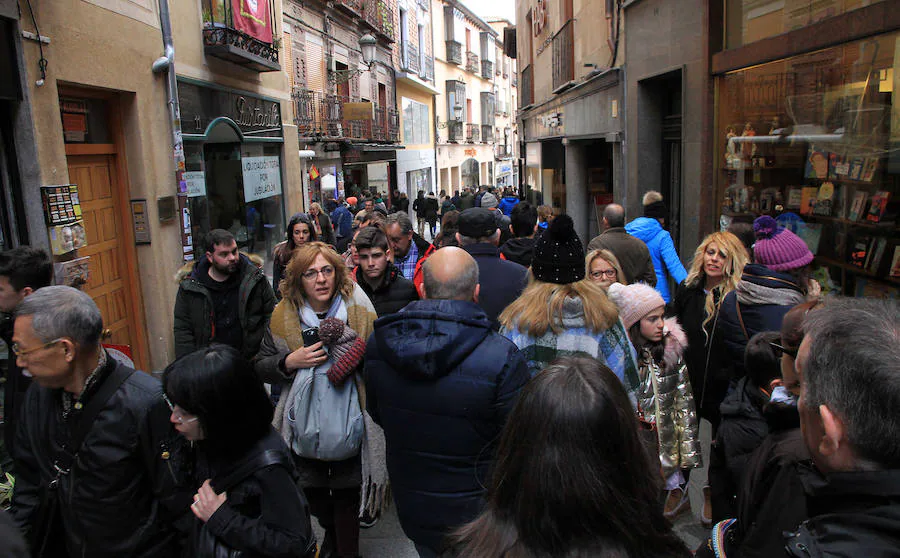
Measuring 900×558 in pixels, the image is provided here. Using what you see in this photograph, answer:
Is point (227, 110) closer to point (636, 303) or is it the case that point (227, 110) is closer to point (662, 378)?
point (636, 303)

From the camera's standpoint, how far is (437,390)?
2.41 m

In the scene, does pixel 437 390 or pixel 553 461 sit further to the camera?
pixel 437 390

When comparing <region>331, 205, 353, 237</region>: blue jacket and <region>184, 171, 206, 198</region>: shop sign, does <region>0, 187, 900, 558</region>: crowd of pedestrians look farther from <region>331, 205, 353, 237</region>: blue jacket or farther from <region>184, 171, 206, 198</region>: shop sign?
<region>331, 205, 353, 237</region>: blue jacket

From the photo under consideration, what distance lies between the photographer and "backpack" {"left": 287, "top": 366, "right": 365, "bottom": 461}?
3.21 meters

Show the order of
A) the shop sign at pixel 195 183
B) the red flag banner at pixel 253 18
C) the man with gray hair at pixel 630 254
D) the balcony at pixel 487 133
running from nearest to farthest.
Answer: the man with gray hair at pixel 630 254 < the shop sign at pixel 195 183 < the red flag banner at pixel 253 18 < the balcony at pixel 487 133

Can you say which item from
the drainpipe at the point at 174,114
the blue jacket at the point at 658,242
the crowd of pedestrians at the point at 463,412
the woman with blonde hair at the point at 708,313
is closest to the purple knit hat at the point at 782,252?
the crowd of pedestrians at the point at 463,412

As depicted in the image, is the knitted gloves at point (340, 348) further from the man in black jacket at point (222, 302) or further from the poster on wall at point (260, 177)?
the poster on wall at point (260, 177)

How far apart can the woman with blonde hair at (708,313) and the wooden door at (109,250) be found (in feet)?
17.4

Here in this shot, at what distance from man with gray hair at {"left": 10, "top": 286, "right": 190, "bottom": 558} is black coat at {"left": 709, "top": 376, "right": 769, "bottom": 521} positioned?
84.0 inches

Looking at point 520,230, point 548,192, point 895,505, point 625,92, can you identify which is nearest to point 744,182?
A: point 520,230

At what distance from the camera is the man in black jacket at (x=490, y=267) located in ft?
14.2

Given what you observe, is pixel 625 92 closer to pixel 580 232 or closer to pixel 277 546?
pixel 580 232

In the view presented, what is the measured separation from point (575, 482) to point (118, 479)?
180 cm

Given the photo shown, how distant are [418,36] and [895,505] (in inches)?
1277
